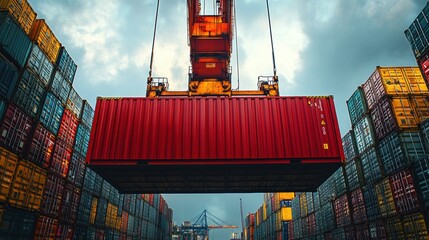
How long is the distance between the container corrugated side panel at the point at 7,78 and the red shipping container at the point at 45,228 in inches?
237

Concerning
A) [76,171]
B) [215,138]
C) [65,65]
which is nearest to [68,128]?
[76,171]

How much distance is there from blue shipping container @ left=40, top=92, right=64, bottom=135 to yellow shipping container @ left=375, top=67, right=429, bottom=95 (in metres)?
17.1

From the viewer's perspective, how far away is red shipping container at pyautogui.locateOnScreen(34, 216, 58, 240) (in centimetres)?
1314

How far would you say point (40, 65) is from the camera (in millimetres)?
13594

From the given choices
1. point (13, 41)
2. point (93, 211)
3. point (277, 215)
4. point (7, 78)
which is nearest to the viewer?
point (7, 78)

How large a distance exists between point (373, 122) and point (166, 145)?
12.0m

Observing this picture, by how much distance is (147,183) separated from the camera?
1266 centimetres

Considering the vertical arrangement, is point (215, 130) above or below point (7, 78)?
below

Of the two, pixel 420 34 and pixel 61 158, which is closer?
pixel 420 34

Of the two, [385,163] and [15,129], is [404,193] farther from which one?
[15,129]

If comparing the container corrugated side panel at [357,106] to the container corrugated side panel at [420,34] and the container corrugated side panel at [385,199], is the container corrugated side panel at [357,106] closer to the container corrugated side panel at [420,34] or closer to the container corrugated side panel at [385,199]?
the container corrugated side panel at [385,199]

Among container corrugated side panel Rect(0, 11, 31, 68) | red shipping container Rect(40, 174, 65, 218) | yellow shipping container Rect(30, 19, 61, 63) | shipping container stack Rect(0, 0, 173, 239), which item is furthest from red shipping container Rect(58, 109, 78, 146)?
container corrugated side panel Rect(0, 11, 31, 68)

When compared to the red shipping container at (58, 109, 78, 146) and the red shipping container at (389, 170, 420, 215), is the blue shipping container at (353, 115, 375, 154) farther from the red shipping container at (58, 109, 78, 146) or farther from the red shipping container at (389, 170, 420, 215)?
the red shipping container at (58, 109, 78, 146)

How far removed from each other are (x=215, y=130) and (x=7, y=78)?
8.52 metres
